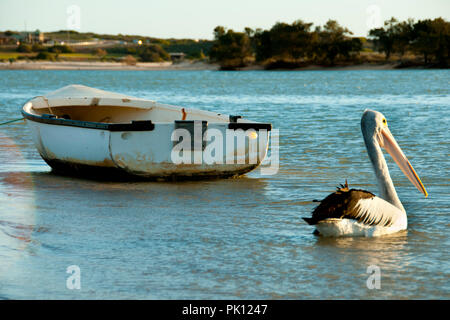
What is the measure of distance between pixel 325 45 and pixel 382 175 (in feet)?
495

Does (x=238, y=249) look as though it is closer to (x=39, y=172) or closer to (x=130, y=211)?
(x=130, y=211)

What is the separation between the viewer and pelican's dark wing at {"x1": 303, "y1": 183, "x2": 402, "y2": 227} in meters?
6.84

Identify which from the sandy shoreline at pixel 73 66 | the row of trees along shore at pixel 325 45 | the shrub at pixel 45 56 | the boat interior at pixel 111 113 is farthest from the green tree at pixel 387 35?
the boat interior at pixel 111 113

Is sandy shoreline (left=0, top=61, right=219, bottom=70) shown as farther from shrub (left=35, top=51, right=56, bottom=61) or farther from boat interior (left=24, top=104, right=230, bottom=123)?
boat interior (left=24, top=104, right=230, bottom=123)

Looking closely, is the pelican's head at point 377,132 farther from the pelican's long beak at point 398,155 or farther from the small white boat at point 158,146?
the small white boat at point 158,146

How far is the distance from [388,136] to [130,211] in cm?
300

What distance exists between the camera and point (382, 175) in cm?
771

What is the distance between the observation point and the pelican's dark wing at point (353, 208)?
6836mm

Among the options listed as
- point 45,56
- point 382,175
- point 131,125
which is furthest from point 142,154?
point 45,56

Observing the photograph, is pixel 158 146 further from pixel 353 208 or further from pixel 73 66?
pixel 73 66

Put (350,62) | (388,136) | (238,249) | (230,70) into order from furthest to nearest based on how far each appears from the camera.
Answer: (230,70)
(350,62)
(388,136)
(238,249)

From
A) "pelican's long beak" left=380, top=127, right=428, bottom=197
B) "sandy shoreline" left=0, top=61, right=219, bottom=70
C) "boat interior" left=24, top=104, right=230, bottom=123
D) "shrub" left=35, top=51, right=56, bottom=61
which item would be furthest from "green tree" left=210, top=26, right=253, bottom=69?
"pelican's long beak" left=380, top=127, right=428, bottom=197

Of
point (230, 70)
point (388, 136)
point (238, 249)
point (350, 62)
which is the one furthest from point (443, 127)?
point (230, 70)

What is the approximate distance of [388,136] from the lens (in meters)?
Answer: 8.05
